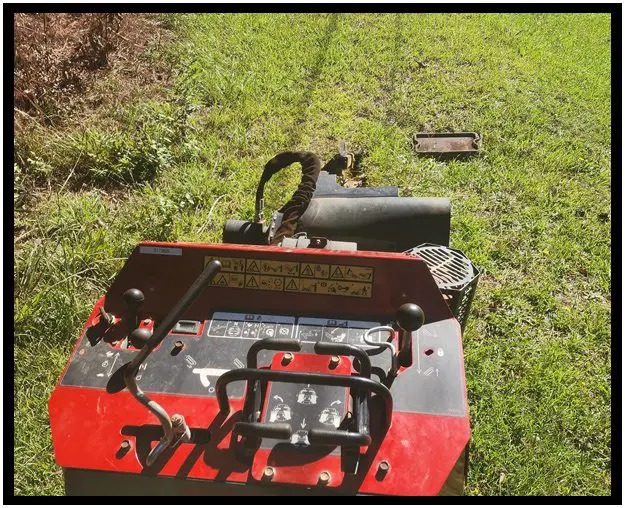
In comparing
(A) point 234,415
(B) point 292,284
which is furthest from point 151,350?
(B) point 292,284

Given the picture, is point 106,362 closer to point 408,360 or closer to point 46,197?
point 408,360

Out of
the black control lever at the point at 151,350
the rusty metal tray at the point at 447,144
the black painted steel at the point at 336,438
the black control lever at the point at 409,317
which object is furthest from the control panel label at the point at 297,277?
the rusty metal tray at the point at 447,144

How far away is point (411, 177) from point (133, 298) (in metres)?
3.03

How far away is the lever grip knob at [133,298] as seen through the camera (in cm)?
192

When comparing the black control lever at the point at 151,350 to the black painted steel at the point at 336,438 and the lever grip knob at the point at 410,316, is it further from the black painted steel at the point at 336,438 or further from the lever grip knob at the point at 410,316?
the lever grip knob at the point at 410,316

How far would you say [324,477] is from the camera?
1.57 metres

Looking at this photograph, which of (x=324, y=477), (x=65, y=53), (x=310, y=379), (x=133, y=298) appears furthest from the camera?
(x=65, y=53)

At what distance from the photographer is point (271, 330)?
6.48 feet

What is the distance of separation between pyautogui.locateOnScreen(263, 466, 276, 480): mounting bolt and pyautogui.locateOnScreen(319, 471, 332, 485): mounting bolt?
140 millimetres

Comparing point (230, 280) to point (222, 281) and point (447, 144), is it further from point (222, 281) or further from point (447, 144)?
point (447, 144)

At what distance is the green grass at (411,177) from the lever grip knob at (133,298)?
131 centimetres

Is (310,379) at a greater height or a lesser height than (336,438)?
greater

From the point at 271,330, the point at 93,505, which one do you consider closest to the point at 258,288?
the point at 271,330

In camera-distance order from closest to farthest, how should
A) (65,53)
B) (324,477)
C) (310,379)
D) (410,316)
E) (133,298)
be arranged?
(310,379) → (324,477) → (410,316) → (133,298) → (65,53)
